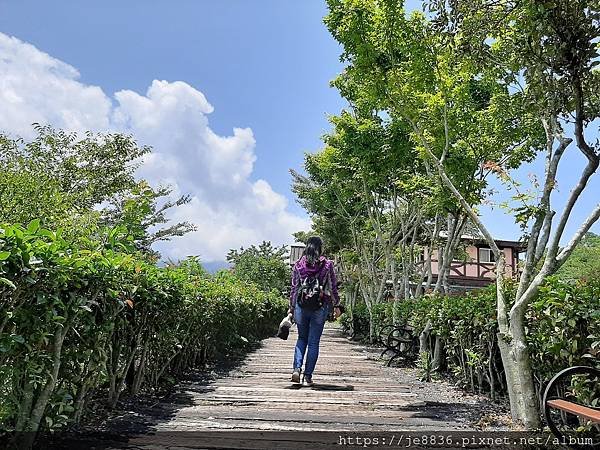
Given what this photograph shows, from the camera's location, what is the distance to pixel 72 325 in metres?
3.00

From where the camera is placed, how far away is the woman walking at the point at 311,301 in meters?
5.98

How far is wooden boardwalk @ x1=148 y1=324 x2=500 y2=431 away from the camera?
4.04m

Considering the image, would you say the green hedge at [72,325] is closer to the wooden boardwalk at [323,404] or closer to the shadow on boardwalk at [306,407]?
the shadow on boardwalk at [306,407]

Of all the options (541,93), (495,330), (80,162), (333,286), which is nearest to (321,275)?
(333,286)

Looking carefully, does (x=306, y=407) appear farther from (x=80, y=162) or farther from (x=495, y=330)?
(x=80, y=162)

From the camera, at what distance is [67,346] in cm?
309

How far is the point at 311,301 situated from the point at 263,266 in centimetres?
2123

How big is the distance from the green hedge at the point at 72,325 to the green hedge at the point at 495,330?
313 centimetres

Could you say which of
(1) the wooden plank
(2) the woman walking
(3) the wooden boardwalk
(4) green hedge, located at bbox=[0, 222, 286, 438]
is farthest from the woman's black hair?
(1) the wooden plank

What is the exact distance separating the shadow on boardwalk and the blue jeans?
0.98ft

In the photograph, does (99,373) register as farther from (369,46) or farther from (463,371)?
(369,46)

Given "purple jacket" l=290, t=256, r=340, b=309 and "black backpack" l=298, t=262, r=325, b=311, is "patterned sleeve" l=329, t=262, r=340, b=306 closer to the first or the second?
"purple jacket" l=290, t=256, r=340, b=309

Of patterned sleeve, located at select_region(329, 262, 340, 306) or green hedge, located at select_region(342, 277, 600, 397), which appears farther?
patterned sleeve, located at select_region(329, 262, 340, 306)

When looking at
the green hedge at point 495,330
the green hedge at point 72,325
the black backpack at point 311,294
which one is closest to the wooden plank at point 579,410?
the green hedge at point 495,330
